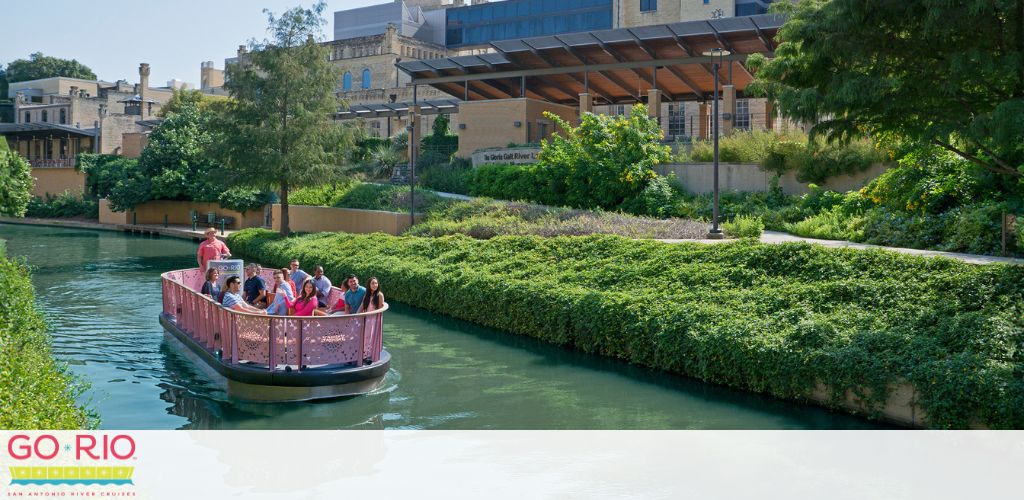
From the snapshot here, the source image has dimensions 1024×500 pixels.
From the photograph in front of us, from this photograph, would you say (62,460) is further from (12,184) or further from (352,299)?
(12,184)

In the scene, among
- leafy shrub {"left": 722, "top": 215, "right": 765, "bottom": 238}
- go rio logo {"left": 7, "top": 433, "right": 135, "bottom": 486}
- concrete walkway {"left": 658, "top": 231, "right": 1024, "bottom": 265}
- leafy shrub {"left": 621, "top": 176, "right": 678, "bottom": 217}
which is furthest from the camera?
leafy shrub {"left": 621, "top": 176, "right": 678, "bottom": 217}

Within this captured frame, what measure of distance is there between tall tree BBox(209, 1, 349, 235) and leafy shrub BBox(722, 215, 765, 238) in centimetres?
1896

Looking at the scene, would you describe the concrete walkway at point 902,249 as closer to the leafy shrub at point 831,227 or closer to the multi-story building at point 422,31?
the leafy shrub at point 831,227

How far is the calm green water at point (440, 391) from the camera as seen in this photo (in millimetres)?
12625

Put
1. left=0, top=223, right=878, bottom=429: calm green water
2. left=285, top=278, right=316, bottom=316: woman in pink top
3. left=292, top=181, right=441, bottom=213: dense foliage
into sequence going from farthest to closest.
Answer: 1. left=292, top=181, right=441, bottom=213: dense foliage
2. left=285, top=278, right=316, bottom=316: woman in pink top
3. left=0, top=223, right=878, bottom=429: calm green water

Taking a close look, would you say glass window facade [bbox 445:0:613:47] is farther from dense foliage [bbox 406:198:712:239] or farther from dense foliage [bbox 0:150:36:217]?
dense foliage [bbox 0:150:36:217]

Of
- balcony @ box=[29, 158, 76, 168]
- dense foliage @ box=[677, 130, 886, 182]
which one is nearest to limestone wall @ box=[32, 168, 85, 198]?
balcony @ box=[29, 158, 76, 168]

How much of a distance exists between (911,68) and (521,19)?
216 feet

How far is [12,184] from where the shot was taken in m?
31.8

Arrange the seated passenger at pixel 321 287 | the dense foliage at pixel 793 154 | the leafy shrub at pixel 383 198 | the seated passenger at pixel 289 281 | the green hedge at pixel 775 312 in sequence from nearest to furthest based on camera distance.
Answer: the green hedge at pixel 775 312, the seated passenger at pixel 321 287, the seated passenger at pixel 289 281, the dense foliage at pixel 793 154, the leafy shrub at pixel 383 198

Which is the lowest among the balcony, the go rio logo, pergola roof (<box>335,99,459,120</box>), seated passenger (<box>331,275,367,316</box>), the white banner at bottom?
the white banner at bottom

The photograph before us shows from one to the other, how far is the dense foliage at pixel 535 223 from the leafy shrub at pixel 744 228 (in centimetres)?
61

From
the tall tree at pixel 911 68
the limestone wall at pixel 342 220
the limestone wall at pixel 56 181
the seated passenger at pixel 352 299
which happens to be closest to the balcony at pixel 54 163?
the limestone wall at pixel 56 181

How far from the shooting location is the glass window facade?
2832 inches
